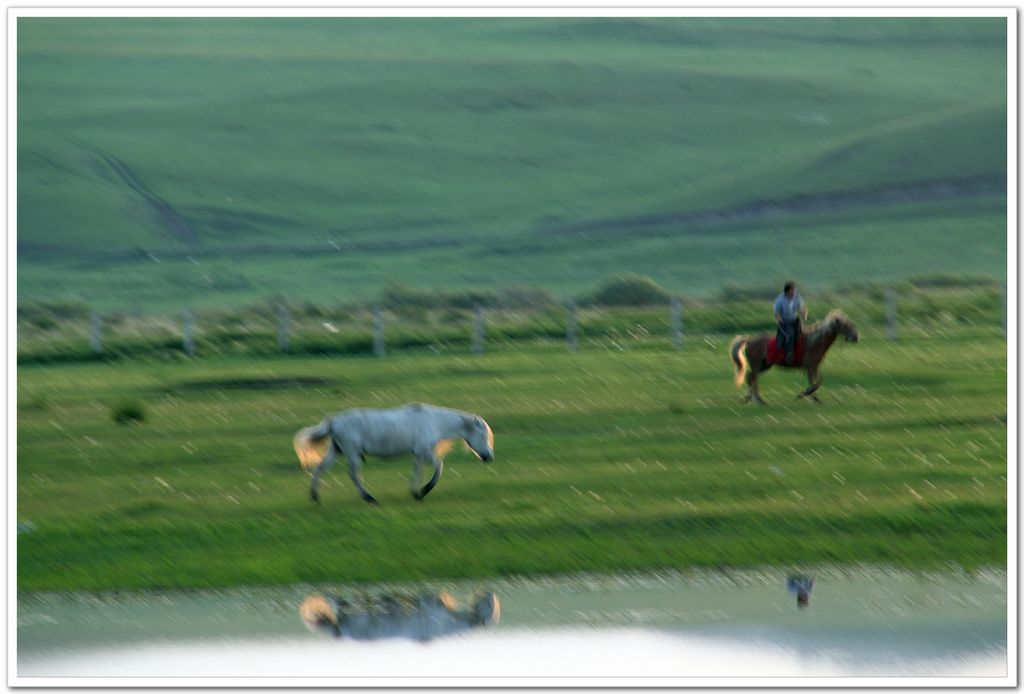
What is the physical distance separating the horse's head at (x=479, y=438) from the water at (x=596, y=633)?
4045 mm

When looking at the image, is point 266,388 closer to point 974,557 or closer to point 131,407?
point 131,407

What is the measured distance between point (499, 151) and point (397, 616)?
114999 mm

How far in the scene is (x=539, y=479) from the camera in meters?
22.3

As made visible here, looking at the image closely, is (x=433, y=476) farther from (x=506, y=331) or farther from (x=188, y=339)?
(x=188, y=339)

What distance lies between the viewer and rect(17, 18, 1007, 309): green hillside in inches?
4250

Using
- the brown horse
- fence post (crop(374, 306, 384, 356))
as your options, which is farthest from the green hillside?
the brown horse

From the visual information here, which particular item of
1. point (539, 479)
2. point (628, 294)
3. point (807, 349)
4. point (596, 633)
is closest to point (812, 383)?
point (807, 349)

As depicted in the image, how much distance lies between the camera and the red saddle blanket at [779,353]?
2955cm

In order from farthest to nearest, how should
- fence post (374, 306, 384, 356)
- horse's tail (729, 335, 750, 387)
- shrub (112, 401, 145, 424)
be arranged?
fence post (374, 306, 384, 356) → horse's tail (729, 335, 750, 387) → shrub (112, 401, 145, 424)

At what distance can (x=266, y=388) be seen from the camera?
32781mm

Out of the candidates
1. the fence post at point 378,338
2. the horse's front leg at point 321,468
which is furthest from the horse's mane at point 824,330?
the fence post at point 378,338

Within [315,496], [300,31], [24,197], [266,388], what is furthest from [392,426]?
[300,31]

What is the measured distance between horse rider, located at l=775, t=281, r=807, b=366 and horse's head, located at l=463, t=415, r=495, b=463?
375 inches

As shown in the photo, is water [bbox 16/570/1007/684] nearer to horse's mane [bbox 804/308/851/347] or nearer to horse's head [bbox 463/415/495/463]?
horse's head [bbox 463/415/495/463]
